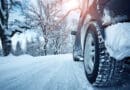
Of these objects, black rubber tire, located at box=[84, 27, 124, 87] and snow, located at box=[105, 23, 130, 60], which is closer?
snow, located at box=[105, 23, 130, 60]

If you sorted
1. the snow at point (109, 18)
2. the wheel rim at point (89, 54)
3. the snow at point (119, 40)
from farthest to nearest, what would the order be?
the wheel rim at point (89, 54) < the snow at point (109, 18) < the snow at point (119, 40)

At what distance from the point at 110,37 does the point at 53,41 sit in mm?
31166

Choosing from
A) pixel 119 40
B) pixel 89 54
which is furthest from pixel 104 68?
pixel 89 54

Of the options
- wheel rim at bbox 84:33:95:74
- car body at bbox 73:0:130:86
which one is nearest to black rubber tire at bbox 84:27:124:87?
car body at bbox 73:0:130:86

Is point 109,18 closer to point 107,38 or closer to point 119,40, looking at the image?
point 107,38

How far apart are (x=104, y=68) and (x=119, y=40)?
47cm

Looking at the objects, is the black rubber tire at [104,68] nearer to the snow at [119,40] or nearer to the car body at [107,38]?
the car body at [107,38]

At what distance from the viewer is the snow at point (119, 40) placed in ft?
8.49

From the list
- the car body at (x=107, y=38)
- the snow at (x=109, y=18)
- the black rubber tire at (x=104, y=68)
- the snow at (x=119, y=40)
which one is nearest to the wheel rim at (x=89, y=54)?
the car body at (x=107, y=38)

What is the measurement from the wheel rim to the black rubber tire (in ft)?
→ 0.53

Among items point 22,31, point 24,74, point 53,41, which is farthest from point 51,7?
point 24,74

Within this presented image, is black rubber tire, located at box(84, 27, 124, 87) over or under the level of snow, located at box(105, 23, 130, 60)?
under

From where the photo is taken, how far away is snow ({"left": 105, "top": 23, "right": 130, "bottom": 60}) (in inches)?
102

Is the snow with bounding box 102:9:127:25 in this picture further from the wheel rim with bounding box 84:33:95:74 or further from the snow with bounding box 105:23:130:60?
the wheel rim with bounding box 84:33:95:74
